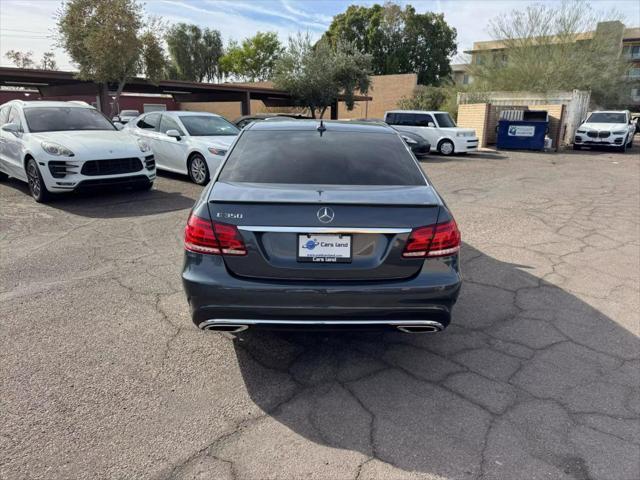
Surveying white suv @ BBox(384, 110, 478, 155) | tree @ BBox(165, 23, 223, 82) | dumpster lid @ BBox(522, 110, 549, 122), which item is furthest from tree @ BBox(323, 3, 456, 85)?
white suv @ BBox(384, 110, 478, 155)

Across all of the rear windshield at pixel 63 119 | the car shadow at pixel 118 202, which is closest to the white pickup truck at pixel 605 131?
the car shadow at pixel 118 202

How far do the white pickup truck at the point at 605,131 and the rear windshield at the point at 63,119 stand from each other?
2062cm

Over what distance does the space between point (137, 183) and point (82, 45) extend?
11001mm

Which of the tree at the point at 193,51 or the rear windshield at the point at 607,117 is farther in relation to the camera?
the tree at the point at 193,51

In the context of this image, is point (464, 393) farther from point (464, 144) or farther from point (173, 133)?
point (464, 144)

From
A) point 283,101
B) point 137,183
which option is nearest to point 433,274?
point 137,183

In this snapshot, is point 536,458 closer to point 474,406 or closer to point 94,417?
point 474,406

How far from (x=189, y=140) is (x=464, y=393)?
27.6ft

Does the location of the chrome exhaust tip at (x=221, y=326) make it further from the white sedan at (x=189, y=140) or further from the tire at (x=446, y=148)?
the tire at (x=446, y=148)

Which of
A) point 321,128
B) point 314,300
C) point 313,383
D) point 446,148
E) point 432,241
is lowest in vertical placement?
point 313,383

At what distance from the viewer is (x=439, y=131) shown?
712 inches

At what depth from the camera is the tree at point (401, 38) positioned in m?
48.7

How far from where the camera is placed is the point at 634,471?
7.37 feet

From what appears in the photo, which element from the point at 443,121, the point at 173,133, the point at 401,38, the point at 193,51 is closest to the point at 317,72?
the point at 443,121
